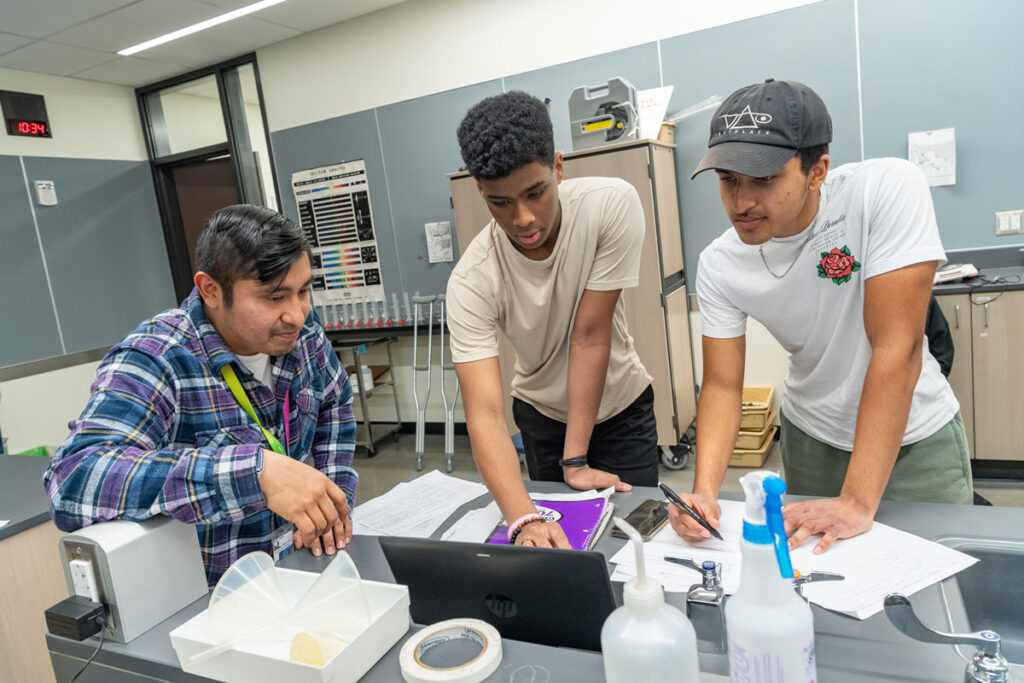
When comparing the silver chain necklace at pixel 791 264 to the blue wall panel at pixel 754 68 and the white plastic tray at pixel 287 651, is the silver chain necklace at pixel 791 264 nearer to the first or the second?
the white plastic tray at pixel 287 651

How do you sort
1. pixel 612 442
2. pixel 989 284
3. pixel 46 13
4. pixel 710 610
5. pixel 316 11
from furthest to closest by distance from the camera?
pixel 316 11 → pixel 46 13 → pixel 989 284 → pixel 612 442 → pixel 710 610

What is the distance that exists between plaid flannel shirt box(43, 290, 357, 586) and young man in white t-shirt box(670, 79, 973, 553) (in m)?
0.79

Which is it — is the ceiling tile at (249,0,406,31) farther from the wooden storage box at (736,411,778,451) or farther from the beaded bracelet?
the beaded bracelet

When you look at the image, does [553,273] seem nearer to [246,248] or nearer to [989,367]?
[246,248]

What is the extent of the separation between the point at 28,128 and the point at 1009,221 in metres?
5.84

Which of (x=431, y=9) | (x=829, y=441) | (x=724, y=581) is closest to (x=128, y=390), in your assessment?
(x=724, y=581)

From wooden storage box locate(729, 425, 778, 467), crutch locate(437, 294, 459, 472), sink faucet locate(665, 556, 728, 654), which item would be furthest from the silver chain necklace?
crutch locate(437, 294, 459, 472)

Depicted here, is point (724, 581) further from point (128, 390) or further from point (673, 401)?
point (673, 401)

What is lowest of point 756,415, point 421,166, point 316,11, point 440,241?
point 756,415

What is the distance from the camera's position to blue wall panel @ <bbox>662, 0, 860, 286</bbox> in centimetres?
317

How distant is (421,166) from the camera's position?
422 cm

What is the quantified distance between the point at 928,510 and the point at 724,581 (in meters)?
0.43

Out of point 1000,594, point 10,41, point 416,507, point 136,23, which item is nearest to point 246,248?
point 416,507

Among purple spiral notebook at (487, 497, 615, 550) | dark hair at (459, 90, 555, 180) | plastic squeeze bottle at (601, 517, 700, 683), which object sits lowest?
purple spiral notebook at (487, 497, 615, 550)
